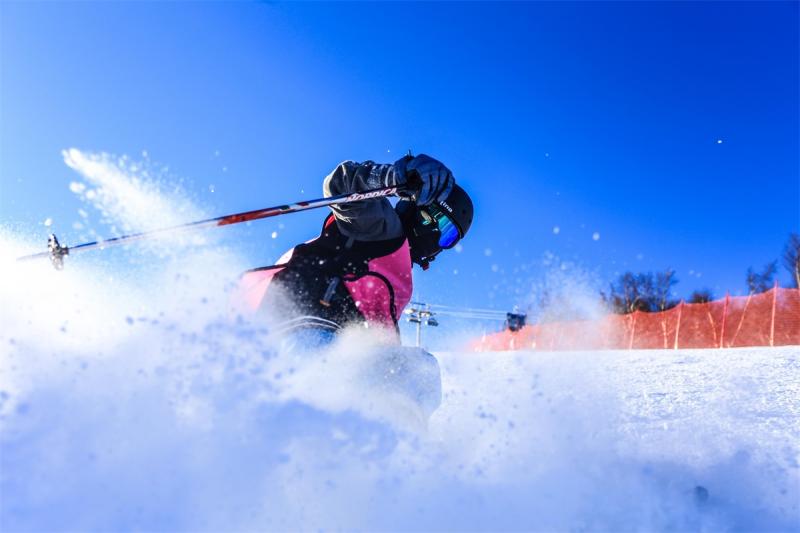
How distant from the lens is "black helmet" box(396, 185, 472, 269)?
→ 3049 millimetres

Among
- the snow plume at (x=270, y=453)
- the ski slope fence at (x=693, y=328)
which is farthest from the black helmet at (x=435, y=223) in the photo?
the ski slope fence at (x=693, y=328)

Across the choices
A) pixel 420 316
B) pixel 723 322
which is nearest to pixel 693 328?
pixel 723 322

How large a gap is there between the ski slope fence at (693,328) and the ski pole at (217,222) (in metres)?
14.9

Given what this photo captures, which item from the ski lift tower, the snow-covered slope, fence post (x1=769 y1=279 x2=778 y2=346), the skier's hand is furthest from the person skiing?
the ski lift tower

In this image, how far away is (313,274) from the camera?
2.63 m

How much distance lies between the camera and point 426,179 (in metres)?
2.70

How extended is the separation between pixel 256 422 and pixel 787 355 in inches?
252

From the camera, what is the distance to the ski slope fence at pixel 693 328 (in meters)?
14.4

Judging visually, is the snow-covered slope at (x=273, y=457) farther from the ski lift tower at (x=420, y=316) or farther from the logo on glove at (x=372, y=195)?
the ski lift tower at (x=420, y=316)

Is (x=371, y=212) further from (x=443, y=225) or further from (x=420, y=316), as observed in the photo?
(x=420, y=316)

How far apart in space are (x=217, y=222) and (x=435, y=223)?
1.42m

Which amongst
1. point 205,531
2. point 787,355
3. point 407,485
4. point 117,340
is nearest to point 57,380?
point 117,340

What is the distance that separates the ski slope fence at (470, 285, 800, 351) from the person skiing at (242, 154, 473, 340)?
48.0ft

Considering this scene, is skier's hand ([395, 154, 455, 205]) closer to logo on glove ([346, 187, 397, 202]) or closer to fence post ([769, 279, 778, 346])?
logo on glove ([346, 187, 397, 202])
